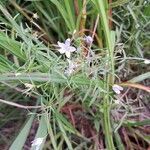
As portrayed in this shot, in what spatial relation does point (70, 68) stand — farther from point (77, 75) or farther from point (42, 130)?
point (42, 130)

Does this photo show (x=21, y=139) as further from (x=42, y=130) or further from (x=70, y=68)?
(x=70, y=68)

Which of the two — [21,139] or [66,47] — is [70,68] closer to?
[66,47]

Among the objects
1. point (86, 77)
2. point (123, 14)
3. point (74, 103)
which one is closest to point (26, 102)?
point (74, 103)

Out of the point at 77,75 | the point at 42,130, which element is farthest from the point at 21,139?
the point at 77,75

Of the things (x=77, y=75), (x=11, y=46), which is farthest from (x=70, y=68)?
(x=11, y=46)

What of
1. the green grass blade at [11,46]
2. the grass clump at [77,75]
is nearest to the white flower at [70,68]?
the grass clump at [77,75]

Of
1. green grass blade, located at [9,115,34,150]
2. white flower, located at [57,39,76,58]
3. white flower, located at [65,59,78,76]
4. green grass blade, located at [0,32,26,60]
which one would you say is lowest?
green grass blade, located at [9,115,34,150]

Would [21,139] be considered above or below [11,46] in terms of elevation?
below

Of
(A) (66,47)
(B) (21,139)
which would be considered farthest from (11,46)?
(B) (21,139)

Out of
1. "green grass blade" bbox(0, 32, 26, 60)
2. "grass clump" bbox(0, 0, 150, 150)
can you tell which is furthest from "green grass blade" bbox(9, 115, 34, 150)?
"green grass blade" bbox(0, 32, 26, 60)

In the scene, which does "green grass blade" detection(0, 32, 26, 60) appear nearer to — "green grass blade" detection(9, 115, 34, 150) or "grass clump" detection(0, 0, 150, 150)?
"grass clump" detection(0, 0, 150, 150)

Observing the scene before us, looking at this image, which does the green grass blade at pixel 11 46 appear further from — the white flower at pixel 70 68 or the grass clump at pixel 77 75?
the white flower at pixel 70 68

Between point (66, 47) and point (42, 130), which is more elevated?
point (66, 47)
